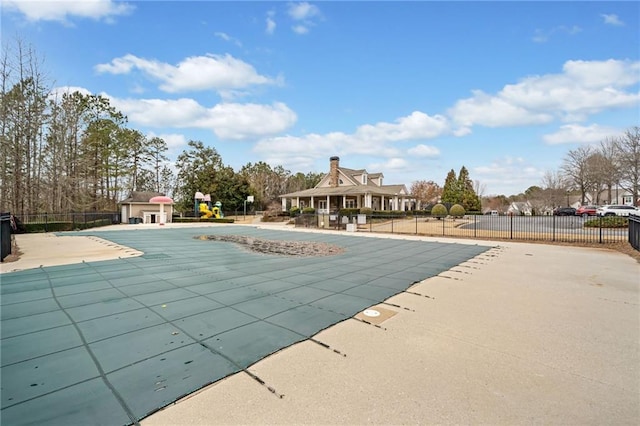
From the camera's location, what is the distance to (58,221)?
2020cm

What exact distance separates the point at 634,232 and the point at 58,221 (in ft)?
104

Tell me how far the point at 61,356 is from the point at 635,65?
1947 cm

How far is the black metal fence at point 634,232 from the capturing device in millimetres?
9594

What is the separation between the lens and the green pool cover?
213 centimetres

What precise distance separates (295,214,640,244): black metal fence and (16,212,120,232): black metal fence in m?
16.5

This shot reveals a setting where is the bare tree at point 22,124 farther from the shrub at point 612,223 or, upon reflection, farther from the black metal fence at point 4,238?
the shrub at point 612,223

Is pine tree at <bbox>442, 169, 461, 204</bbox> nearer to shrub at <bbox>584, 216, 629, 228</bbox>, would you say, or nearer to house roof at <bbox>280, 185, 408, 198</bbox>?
house roof at <bbox>280, 185, 408, 198</bbox>

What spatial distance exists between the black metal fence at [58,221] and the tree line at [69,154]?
1.08m

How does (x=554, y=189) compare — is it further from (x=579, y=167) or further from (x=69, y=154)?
(x=69, y=154)

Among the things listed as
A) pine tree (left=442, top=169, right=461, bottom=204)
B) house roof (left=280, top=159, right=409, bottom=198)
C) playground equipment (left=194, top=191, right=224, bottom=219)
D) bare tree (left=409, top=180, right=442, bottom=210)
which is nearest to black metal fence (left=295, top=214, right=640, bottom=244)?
house roof (left=280, top=159, right=409, bottom=198)

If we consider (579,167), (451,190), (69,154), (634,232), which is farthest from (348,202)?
(579,167)

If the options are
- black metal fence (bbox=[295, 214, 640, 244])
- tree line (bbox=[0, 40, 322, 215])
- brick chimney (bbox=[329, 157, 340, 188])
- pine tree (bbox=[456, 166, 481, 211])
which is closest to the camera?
black metal fence (bbox=[295, 214, 640, 244])

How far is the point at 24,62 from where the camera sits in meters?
18.6

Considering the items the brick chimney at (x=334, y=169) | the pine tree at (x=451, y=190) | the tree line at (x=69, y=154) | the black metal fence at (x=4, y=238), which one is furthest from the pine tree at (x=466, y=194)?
the black metal fence at (x=4, y=238)
